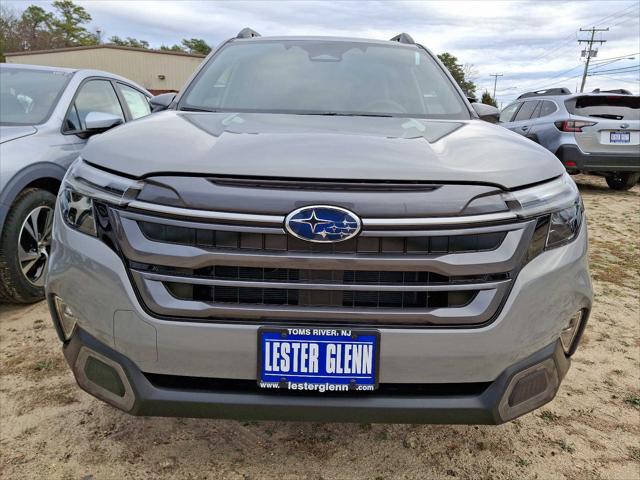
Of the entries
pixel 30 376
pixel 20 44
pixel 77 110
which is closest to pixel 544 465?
pixel 30 376

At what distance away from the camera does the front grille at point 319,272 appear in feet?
5.02

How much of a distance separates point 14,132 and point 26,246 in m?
0.73

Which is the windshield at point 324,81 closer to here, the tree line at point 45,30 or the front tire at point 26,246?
the front tire at point 26,246

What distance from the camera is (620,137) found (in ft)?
26.2

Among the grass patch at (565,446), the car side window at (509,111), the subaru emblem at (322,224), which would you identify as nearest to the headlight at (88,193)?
the subaru emblem at (322,224)

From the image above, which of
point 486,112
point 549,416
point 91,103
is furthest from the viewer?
point 91,103

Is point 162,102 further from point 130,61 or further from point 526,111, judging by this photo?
point 130,61

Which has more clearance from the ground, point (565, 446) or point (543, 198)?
point (543, 198)

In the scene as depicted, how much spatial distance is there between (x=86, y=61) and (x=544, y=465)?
38928mm

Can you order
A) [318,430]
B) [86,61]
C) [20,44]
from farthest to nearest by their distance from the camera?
[20,44] < [86,61] < [318,430]

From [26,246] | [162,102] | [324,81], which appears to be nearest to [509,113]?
[324,81]

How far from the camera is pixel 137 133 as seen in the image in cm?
188

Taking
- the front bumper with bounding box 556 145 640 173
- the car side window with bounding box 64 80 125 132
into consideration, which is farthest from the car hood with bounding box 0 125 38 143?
the front bumper with bounding box 556 145 640 173

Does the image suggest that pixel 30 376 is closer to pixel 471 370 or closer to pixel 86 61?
pixel 471 370
